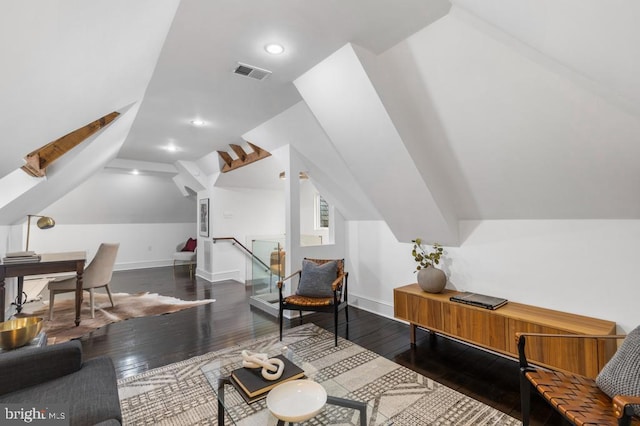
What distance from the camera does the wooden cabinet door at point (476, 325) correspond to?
2527mm

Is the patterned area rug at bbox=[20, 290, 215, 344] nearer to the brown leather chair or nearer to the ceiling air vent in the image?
the brown leather chair

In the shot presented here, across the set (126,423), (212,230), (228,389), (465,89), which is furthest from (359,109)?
(212,230)

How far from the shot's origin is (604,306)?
2338 mm

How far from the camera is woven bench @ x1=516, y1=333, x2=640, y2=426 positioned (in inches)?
49.8

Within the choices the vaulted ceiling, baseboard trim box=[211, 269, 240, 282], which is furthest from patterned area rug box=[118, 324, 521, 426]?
baseboard trim box=[211, 269, 240, 282]

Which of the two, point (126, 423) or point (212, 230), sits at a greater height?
point (212, 230)

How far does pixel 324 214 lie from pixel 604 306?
5.58 m

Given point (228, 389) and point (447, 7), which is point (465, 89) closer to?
point (447, 7)

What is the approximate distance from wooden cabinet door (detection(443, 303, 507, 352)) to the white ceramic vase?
256mm

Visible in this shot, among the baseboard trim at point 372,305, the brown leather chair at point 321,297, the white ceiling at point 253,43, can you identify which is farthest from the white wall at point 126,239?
the brown leather chair at point 321,297

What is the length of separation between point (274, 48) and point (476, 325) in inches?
115

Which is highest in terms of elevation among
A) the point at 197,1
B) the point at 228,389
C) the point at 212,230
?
the point at 197,1

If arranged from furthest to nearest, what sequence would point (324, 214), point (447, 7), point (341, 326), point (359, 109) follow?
point (324, 214), point (341, 326), point (359, 109), point (447, 7)

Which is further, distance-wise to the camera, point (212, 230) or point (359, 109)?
point (212, 230)
